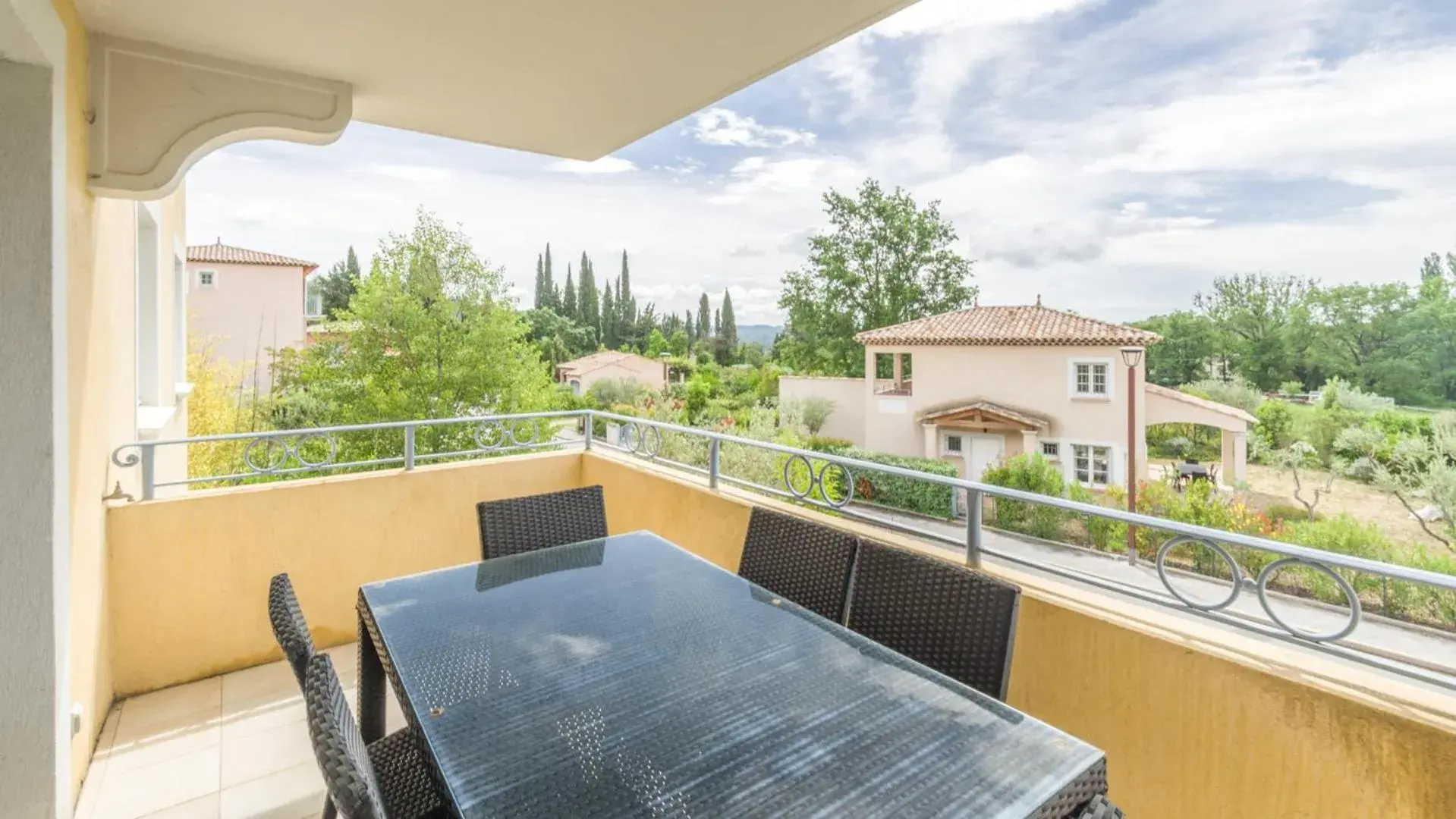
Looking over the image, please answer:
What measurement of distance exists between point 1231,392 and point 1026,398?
433 cm

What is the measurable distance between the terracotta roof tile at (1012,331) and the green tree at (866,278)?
176 inches

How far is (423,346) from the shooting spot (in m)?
11.1

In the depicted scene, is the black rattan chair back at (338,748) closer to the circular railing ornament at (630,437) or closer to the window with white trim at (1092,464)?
the circular railing ornament at (630,437)

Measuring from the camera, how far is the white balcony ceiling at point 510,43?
1.69 m

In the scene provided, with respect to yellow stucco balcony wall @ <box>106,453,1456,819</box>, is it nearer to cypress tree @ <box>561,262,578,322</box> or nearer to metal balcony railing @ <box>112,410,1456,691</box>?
metal balcony railing @ <box>112,410,1456,691</box>

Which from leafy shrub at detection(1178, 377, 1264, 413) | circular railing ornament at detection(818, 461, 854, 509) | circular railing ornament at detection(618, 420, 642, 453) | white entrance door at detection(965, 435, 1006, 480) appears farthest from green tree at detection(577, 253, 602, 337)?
circular railing ornament at detection(818, 461, 854, 509)

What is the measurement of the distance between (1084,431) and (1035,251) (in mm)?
10809

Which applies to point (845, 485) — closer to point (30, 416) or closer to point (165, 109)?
point (30, 416)

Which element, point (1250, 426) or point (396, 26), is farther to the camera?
point (1250, 426)

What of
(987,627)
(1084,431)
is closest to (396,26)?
(987,627)

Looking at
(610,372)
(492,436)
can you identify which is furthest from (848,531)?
(610,372)

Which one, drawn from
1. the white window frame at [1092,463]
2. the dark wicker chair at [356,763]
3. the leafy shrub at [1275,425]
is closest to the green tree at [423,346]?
the dark wicker chair at [356,763]

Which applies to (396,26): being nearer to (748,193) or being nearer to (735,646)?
(735,646)

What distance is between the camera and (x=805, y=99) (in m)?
27.9
